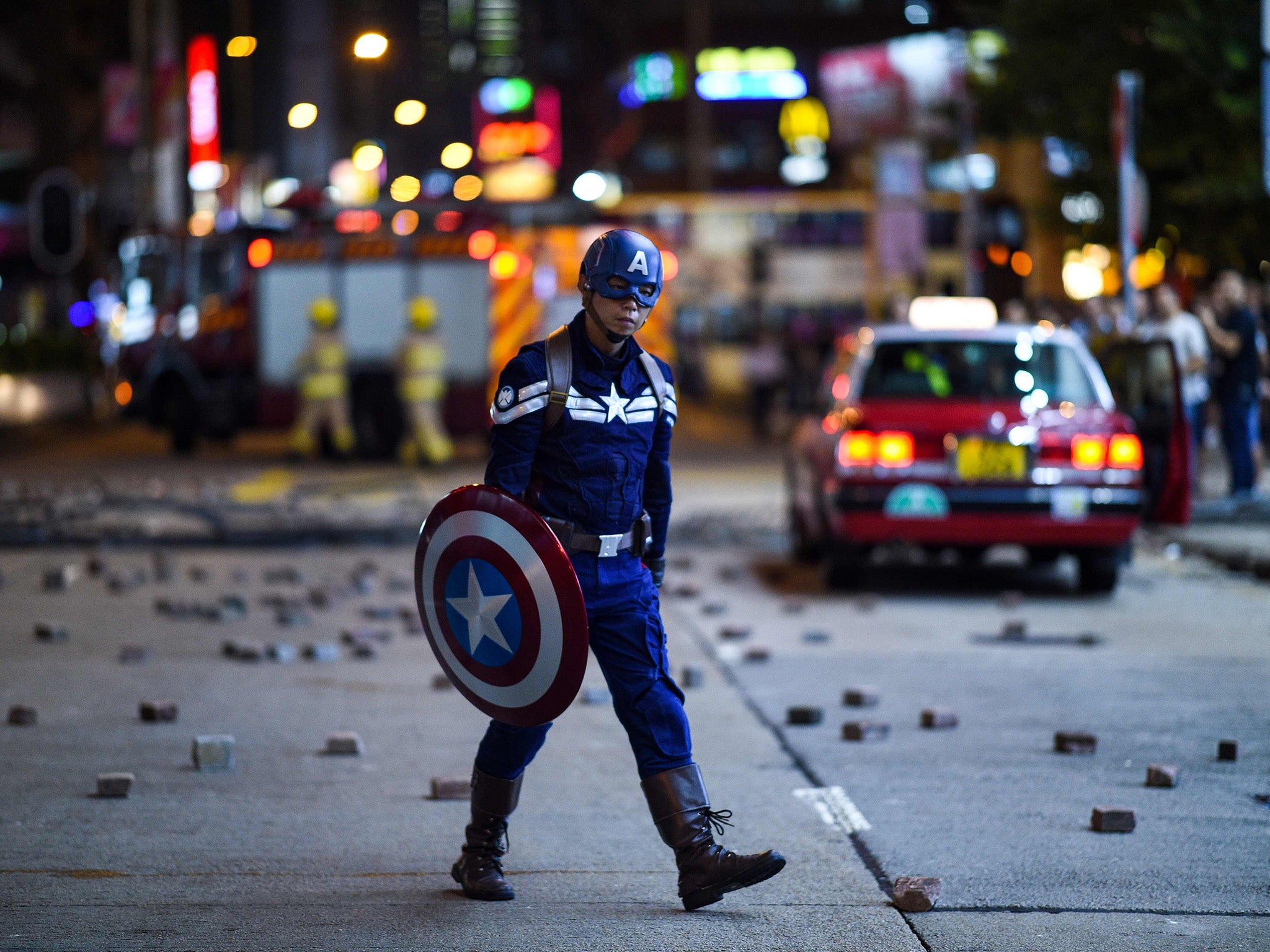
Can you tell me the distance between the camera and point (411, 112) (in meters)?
31.4

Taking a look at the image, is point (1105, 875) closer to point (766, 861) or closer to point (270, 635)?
point (766, 861)

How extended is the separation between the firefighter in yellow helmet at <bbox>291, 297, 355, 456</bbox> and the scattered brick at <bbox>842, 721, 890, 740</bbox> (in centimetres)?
1521

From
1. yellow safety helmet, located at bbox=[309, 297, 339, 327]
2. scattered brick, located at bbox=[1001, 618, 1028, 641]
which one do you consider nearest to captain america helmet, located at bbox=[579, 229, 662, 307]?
scattered brick, located at bbox=[1001, 618, 1028, 641]

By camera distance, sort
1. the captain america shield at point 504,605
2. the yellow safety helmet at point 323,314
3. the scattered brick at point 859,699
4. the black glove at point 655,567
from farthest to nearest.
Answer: the yellow safety helmet at point 323,314 < the scattered brick at point 859,699 < the black glove at point 655,567 < the captain america shield at point 504,605

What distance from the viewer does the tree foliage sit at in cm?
1559

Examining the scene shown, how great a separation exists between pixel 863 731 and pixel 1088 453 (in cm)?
425

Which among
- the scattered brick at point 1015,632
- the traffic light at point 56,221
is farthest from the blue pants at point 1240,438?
the traffic light at point 56,221

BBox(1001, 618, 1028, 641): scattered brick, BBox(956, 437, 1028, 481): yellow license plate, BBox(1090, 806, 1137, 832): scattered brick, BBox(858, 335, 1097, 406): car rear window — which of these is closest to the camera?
BBox(1090, 806, 1137, 832): scattered brick

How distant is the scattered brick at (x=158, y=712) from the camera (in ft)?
24.7

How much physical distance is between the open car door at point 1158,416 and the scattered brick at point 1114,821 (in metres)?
6.43

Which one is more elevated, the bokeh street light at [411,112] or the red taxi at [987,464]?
the bokeh street light at [411,112]

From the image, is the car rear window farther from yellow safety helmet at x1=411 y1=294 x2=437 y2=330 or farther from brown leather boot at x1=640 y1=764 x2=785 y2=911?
yellow safety helmet at x1=411 y1=294 x2=437 y2=330

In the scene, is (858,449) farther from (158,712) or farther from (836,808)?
(836,808)

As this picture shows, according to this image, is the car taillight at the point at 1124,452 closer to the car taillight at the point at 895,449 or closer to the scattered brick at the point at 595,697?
the car taillight at the point at 895,449
